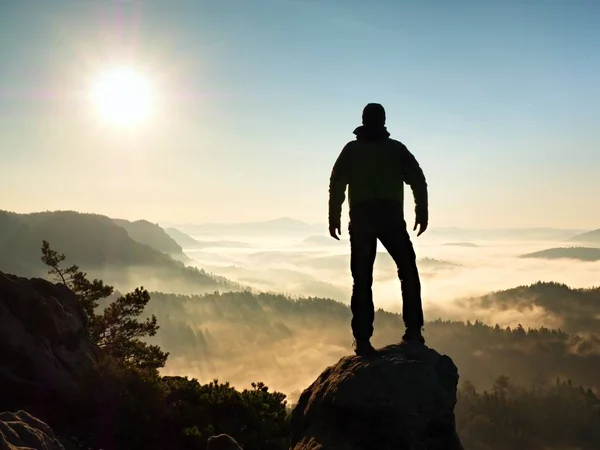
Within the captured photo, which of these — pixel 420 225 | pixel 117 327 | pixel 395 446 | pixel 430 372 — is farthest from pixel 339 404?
pixel 117 327

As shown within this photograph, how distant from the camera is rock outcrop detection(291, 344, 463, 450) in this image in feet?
21.0

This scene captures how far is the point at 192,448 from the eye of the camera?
14375 millimetres

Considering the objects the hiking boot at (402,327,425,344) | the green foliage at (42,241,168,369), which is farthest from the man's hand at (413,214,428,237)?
the green foliage at (42,241,168,369)

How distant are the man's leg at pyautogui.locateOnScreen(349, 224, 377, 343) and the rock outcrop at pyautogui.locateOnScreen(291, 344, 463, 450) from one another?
1.90 ft

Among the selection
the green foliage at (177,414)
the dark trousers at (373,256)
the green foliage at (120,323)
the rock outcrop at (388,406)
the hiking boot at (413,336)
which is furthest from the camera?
the green foliage at (120,323)

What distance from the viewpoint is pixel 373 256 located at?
789 centimetres

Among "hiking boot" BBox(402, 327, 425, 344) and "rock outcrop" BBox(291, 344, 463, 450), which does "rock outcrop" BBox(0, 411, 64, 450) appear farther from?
"hiking boot" BBox(402, 327, 425, 344)

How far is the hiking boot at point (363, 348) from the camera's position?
754cm

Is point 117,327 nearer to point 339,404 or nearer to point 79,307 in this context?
point 79,307

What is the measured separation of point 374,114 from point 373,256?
2.54m

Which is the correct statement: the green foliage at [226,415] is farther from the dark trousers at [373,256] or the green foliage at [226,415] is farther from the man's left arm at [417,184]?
the man's left arm at [417,184]

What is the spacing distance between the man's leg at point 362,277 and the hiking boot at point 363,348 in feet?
0.12

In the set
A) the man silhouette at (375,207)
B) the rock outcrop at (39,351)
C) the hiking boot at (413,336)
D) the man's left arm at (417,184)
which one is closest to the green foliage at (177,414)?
the rock outcrop at (39,351)

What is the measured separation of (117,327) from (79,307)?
35.2ft
